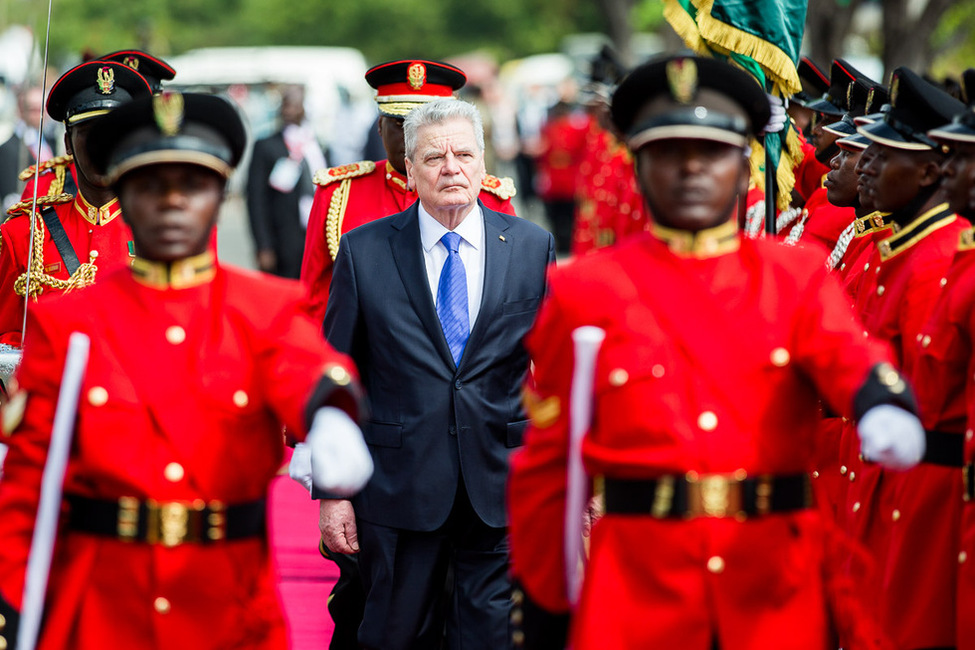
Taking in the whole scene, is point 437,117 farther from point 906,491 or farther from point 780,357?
point 780,357

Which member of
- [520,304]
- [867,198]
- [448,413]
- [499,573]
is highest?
[867,198]

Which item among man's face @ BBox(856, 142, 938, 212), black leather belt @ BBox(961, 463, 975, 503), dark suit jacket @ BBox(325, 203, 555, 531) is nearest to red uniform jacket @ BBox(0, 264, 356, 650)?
dark suit jacket @ BBox(325, 203, 555, 531)

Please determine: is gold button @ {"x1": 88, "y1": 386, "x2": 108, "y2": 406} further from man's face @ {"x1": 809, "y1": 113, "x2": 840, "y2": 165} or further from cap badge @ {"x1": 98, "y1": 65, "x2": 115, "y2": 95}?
man's face @ {"x1": 809, "y1": 113, "x2": 840, "y2": 165}

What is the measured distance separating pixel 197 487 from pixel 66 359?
437 millimetres

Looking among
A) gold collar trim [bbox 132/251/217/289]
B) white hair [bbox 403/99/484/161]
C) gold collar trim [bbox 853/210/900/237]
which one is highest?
white hair [bbox 403/99/484/161]

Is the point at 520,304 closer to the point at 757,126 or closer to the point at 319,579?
the point at 757,126

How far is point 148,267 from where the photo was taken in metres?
3.99

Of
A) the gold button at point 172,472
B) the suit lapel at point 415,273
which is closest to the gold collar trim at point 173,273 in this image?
→ the gold button at point 172,472

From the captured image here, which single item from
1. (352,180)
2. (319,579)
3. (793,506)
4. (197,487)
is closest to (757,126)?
(793,506)

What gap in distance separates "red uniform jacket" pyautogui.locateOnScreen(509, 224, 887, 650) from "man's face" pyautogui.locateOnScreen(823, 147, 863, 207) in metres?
2.74

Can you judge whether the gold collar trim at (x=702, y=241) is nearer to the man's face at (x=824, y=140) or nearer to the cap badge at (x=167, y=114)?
the cap badge at (x=167, y=114)

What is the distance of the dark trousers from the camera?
548 centimetres

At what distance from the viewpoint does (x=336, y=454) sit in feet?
11.9

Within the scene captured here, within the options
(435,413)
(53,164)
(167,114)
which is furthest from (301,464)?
(53,164)
